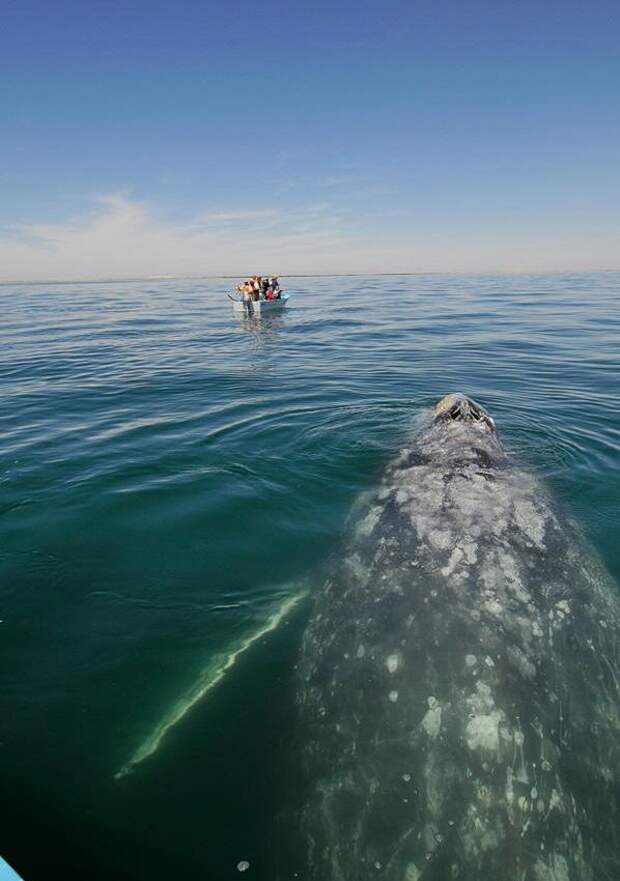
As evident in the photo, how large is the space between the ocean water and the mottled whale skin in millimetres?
544

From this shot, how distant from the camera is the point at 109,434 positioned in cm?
1302

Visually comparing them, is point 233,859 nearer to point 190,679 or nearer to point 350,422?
point 190,679

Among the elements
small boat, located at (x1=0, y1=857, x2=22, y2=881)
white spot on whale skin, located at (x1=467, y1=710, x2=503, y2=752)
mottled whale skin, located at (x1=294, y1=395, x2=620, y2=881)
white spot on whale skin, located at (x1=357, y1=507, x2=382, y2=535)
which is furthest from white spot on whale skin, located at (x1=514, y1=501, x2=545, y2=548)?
small boat, located at (x1=0, y1=857, x2=22, y2=881)

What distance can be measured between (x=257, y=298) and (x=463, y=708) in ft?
130

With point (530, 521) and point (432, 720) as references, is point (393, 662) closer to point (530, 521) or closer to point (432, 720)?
point (432, 720)

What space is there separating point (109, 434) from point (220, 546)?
6.49 meters

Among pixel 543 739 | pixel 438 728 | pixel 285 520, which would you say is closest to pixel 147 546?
pixel 285 520

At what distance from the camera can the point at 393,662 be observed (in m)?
4.93

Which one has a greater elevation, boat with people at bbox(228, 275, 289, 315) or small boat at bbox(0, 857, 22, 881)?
small boat at bbox(0, 857, 22, 881)

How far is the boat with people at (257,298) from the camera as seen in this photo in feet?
131

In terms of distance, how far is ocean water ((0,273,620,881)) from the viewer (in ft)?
13.9

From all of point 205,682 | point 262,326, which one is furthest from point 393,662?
point 262,326

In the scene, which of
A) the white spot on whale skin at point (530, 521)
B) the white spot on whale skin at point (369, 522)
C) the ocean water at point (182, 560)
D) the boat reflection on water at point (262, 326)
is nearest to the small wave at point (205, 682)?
the ocean water at point (182, 560)

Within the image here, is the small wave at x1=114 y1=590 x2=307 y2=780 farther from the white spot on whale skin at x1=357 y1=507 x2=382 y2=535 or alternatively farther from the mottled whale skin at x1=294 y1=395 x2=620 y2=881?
the white spot on whale skin at x1=357 y1=507 x2=382 y2=535
